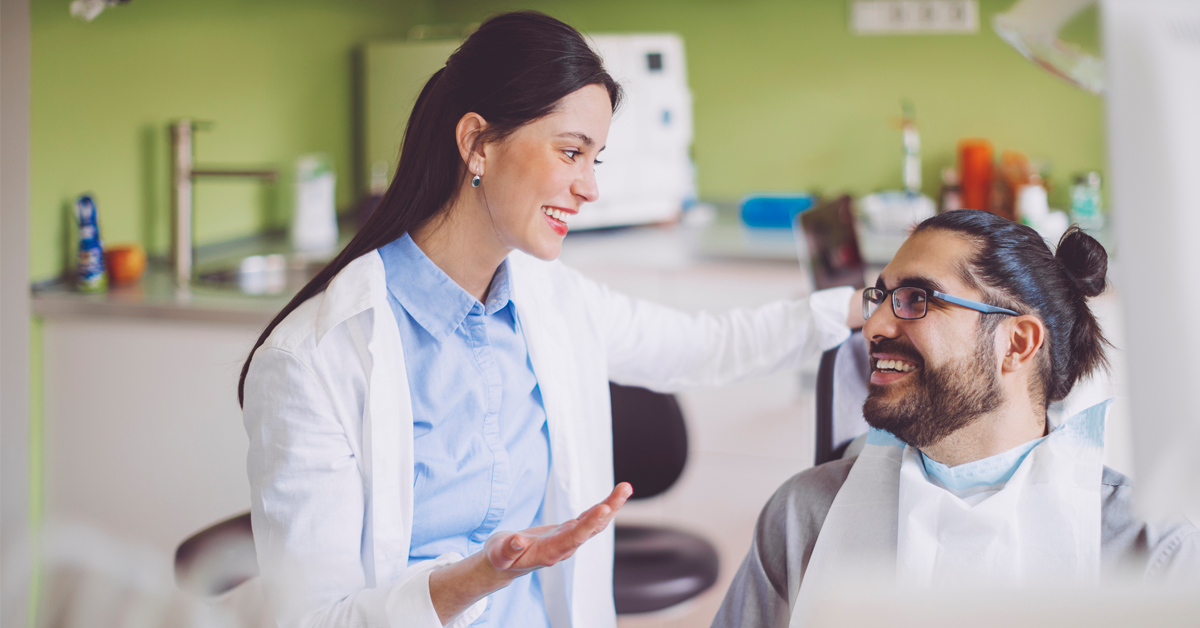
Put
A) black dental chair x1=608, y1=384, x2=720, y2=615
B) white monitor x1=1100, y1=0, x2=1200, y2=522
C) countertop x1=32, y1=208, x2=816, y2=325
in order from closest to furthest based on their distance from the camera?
white monitor x1=1100, y1=0, x2=1200, y2=522
black dental chair x1=608, y1=384, x2=720, y2=615
countertop x1=32, y1=208, x2=816, y2=325

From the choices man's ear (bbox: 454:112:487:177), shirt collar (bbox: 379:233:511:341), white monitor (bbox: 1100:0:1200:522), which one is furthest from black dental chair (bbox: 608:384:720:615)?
white monitor (bbox: 1100:0:1200:522)

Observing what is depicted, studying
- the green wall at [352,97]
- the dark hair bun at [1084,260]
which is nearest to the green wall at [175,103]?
the green wall at [352,97]

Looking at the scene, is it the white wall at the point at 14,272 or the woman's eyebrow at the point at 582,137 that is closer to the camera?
the woman's eyebrow at the point at 582,137

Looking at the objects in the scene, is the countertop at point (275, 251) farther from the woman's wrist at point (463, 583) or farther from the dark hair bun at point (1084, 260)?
the dark hair bun at point (1084, 260)

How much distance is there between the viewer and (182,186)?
2148 mm

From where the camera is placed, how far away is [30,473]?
1.95m

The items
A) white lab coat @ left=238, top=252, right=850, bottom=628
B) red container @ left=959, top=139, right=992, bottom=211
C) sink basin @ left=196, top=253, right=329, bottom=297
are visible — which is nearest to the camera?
white lab coat @ left=238, top=252, right=850, bottom=628

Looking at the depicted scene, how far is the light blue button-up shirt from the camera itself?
1.10 m

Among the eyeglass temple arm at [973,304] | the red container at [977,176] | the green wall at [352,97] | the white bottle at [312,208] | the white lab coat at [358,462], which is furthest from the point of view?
the red container at [977,176]

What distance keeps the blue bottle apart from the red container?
2357mm

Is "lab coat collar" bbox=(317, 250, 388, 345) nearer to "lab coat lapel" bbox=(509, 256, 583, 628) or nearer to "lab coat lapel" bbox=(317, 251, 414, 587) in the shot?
"lab coat lapel" bbox=(317, 251, 414, 587)

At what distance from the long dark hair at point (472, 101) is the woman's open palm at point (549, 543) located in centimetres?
40

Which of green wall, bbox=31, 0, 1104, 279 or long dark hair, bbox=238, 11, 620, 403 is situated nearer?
long dark hair, bbox=238, 11, 620, 403

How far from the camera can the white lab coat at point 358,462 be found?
956 millimetres
